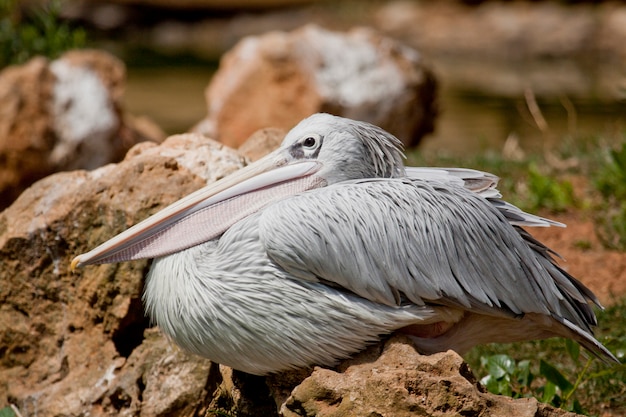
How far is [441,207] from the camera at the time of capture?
313cm

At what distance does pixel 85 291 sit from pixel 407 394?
1715mm

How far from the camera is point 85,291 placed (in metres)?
3.90

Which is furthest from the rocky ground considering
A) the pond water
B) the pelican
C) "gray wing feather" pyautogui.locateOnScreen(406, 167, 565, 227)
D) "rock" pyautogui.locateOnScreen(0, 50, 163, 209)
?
the pond water

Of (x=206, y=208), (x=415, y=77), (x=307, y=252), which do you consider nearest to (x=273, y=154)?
(x=206, y=208)

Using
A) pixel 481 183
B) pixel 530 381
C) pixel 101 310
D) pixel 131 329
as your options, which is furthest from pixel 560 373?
pixel 101 310

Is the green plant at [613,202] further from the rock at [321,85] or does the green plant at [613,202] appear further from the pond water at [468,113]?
the pond water at [468,113]

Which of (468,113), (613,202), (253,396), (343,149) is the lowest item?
(468,113)

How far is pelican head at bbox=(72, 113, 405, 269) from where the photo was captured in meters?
3.24

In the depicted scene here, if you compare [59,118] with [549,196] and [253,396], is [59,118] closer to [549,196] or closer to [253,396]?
[549,196]

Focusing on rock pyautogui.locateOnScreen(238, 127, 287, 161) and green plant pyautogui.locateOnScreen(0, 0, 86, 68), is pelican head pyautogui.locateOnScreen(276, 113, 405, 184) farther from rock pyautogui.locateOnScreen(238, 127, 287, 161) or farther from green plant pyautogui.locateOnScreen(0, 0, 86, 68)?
green plant pyautogui.locateOnScreen(0, 0, 86, 68)

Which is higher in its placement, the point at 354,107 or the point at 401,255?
the point at 401,255

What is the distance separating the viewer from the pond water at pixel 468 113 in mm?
11164

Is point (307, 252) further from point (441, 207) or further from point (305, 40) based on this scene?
point (305, 40)

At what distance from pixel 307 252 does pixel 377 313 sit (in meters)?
0.31
